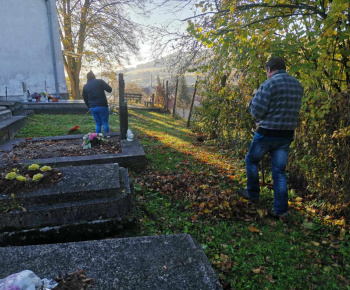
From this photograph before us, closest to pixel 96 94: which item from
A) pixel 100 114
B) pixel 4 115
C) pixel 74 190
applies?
pixel 100 114

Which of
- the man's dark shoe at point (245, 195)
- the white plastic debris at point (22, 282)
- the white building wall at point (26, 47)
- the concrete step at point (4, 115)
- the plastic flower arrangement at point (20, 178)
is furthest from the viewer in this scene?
the white building wall at point (26, 47)

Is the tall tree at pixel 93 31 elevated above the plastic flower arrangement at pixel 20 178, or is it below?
above

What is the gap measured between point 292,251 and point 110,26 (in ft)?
65.1

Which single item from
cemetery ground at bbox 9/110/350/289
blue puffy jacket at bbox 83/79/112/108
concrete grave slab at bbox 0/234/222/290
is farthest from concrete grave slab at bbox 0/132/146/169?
concrete grave slab at bbox 0/234/222/290

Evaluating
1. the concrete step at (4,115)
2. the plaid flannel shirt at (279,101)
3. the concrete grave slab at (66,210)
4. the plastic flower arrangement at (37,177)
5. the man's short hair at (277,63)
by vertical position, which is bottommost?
the concrete grave slab at (66,210)

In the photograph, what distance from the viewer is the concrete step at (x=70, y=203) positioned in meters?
2.45

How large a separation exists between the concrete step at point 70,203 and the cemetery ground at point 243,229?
50 cm

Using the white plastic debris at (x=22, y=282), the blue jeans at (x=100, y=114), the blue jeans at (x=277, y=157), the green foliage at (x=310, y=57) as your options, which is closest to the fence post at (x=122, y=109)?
the blue jeans at (x=100, y=114)

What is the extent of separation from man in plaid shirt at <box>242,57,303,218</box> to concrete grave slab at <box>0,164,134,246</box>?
72.0 inches

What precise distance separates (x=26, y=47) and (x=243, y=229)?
1542 centimetres

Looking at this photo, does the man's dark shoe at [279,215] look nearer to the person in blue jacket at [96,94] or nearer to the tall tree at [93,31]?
the person in blue jacket at [96,94]

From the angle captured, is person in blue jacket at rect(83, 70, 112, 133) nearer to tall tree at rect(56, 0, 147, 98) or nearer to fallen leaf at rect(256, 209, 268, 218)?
fallen leaf at rect(256, 209, 268, 218)

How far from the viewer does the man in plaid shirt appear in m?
2.77

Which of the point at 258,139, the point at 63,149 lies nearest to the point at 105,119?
the point at 63,149
